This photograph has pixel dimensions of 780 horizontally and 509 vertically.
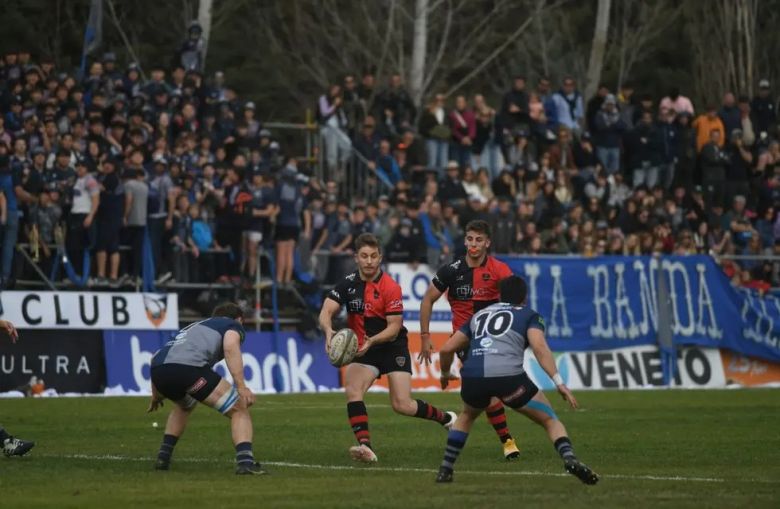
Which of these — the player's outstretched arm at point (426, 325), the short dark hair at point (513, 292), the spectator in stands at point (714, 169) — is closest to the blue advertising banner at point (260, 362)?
the spectator in stands at point (714, 169)

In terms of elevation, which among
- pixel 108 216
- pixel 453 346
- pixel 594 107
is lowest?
pixel 453 346

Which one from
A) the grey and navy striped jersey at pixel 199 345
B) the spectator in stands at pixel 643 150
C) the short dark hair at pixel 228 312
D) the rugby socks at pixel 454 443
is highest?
the spectator in stands at pixel 643 150

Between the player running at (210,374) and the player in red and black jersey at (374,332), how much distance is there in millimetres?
1771

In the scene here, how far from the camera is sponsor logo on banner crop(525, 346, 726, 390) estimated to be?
32.4m

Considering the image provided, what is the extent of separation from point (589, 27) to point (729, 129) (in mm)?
20920

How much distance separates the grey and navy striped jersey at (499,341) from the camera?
13.7 m

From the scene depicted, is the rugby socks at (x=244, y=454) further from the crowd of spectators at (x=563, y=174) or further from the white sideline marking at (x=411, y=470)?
the crowd of spectators at (x=563, y=174)

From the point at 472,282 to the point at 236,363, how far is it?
3.72m

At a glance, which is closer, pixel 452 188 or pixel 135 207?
pixel 135 207

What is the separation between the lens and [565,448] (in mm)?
13328

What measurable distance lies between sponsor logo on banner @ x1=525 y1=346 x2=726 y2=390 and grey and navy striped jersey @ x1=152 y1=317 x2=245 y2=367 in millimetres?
17533

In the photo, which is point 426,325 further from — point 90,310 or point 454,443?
point 90,310

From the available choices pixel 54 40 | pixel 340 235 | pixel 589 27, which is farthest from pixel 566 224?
pixel 589 27

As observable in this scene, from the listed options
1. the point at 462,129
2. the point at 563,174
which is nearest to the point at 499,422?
the point at 462,129
